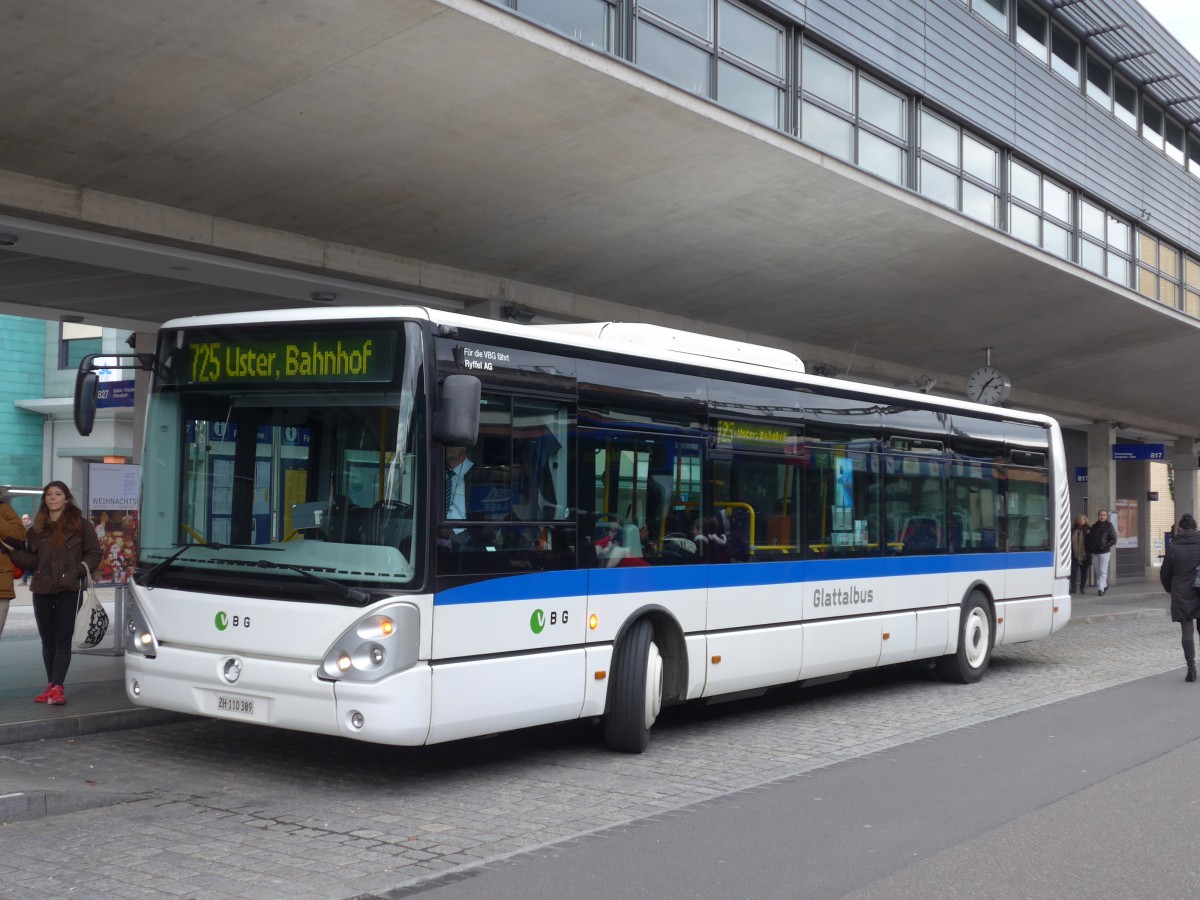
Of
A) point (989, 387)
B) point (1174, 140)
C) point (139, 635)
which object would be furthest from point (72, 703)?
point (1174, 140)

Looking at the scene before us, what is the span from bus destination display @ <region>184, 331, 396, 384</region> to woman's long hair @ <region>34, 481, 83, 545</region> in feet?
7.60

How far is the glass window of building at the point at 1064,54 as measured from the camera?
26.8m

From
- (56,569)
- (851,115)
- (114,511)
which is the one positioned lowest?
(56,569)

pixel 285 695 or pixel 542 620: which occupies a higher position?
pixel 542 620

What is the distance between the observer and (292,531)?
25.5ft

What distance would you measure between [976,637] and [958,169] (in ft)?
37.0

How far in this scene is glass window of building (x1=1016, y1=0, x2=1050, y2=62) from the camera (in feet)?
83.5

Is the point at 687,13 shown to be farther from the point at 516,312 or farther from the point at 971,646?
the point at 971,646

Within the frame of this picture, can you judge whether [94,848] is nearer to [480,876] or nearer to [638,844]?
[480,876]

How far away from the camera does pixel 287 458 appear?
7875 millimetres

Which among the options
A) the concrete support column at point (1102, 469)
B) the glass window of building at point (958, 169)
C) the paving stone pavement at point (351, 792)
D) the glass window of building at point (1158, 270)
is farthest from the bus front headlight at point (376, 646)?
the concrete support column at point (1102, 469)

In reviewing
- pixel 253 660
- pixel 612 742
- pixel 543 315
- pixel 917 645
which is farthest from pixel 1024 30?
pixel 253 660

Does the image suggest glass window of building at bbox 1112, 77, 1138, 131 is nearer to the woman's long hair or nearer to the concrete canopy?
the concrete canopy

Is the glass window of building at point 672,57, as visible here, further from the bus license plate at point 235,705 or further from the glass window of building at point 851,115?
the bus license plate at point 235,705
